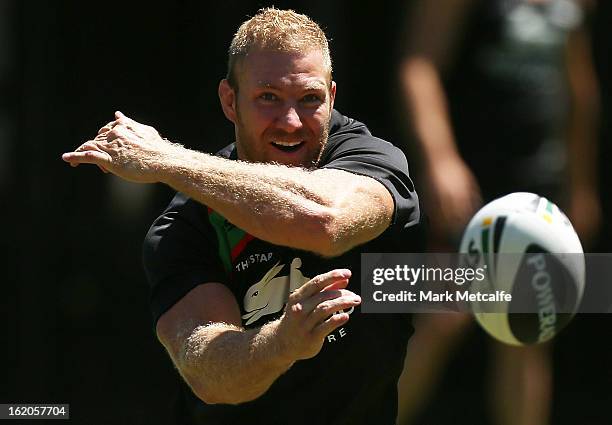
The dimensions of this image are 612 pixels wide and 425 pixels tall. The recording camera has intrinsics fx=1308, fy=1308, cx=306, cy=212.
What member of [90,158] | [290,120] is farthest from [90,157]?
[290,120]

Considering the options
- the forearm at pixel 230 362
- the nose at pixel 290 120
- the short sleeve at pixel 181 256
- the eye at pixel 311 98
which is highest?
the eye at pixel 311 98

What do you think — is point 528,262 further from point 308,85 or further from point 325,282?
point 325,282

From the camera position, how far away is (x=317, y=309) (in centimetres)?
301

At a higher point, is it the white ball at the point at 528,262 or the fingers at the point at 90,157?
the fingers at the point at 90,157

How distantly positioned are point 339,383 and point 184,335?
18.8 inches

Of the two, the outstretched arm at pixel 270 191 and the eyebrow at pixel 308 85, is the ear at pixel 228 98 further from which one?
the outstretched arm at pixel 270 191

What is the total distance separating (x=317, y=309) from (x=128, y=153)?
30.1 inches

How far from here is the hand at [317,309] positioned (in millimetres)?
2994

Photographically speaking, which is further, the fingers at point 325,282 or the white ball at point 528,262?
the white ball at point 528,262

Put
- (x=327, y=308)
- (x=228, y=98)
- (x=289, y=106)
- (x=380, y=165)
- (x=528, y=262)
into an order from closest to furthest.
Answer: (x=327, y=308) < (x=380, y=165) < (x=289, y=106) < (x=528, y=262) < (x=228, y=98)

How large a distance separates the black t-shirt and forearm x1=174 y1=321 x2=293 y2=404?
0.69 feet

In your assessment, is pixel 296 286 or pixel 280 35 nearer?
pixel 296 286

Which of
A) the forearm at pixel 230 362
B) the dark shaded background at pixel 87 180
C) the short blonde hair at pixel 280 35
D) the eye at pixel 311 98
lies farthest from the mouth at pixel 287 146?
the dark shaded background at pixel 87 180

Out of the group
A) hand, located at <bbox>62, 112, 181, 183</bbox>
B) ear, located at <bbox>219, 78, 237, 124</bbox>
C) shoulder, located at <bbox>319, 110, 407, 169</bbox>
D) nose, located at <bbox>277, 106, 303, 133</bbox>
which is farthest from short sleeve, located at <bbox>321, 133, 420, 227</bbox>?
hand, located at <bbox>62, 112, 181, 183</bbox>
